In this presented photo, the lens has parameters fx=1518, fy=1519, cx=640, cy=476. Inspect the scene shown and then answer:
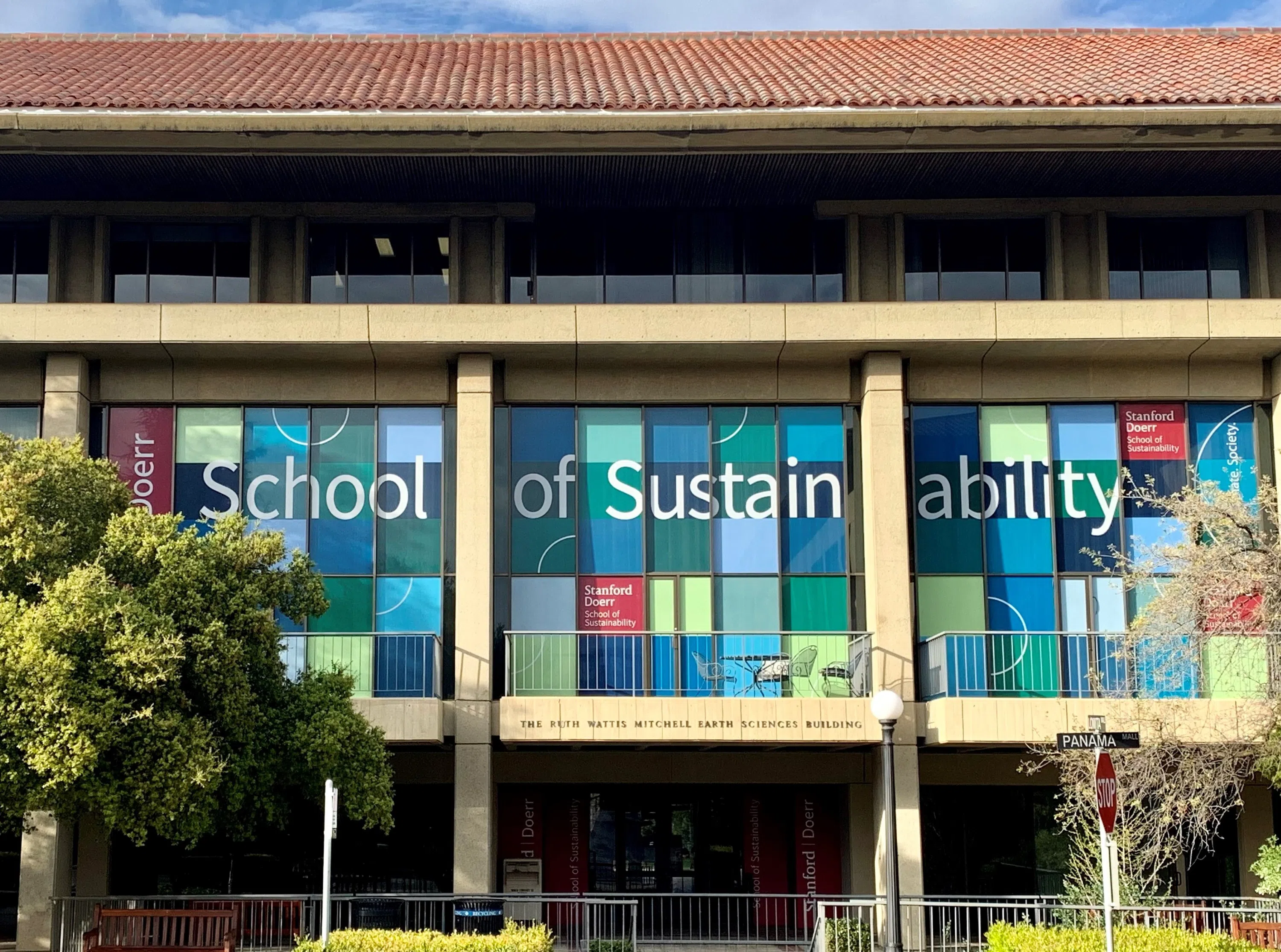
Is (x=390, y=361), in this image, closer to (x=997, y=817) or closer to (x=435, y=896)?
(x=435, y=896)

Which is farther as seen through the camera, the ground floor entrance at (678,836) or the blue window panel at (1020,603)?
the ground floor entrance at (678,836)

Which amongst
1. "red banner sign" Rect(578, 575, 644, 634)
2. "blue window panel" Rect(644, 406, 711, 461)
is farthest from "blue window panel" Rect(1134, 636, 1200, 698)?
"red banner sign" Rect(578, 575, 644, 634)

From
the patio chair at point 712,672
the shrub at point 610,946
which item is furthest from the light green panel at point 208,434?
the shrub at point 610,946

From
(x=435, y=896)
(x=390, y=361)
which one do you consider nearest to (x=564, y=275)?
(x=390, y=361)

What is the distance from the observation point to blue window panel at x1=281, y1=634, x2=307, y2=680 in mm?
23547

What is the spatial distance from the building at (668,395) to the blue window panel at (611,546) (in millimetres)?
45

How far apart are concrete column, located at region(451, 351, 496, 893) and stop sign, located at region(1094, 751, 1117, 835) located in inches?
404

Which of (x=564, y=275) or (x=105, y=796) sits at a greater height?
(x=564, y=275)

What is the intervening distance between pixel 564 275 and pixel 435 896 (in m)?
10.8

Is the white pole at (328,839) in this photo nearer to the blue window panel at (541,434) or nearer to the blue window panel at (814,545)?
the blue window panel at (541,434)

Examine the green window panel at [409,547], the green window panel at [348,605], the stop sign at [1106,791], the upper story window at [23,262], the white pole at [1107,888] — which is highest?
Result: the upper story window at [23,262]

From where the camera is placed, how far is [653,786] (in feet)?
88.2

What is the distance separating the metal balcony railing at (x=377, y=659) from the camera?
2356 centimetres

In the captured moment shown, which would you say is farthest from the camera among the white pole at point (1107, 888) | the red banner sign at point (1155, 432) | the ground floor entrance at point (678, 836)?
the ground floor entrance at point (678, 836)
